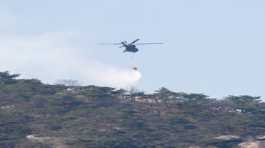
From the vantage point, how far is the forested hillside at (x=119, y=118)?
Answer: 133 meters

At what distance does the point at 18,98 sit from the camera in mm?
154375

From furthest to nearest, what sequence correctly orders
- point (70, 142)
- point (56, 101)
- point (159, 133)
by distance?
point (56, 101) → point (159, 133) → point (70, 142)

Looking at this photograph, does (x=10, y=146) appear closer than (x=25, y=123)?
Yes

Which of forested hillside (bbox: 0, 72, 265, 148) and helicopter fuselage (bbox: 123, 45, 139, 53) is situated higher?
helicopter fuselage (bbox: 123, 45, 139, 53)

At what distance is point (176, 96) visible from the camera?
158 metres

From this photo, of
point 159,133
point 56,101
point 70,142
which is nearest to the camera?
point 70,142

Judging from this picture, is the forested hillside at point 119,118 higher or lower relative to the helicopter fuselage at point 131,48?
lower

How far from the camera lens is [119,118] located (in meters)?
142

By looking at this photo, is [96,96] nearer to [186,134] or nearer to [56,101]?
[56,101]

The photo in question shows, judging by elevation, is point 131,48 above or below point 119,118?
above

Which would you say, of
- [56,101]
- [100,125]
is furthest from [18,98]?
[100,125]

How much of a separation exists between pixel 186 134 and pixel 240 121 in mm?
7398

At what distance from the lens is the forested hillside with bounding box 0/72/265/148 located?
133 meters

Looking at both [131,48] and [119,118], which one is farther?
[119,118]
